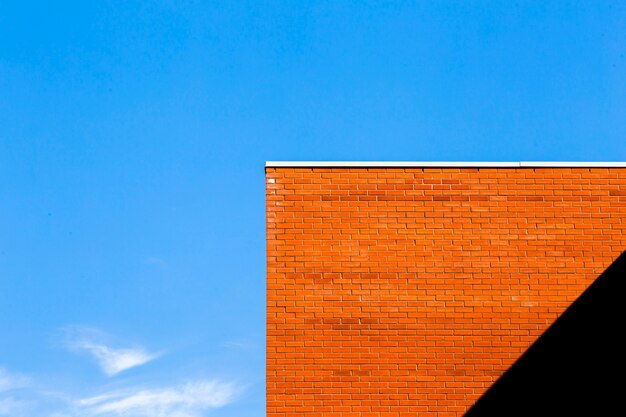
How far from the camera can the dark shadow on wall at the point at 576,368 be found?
12.0m

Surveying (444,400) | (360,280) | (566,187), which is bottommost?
(444,400)

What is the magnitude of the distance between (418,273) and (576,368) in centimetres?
249

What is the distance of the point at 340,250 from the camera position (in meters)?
12.5

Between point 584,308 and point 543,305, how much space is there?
22.2 inches

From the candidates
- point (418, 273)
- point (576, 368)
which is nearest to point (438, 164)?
point (418, 273)

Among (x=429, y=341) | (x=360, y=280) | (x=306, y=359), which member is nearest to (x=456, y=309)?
(x=429, y=341)

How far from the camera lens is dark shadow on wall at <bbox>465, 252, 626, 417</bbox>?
12039mm

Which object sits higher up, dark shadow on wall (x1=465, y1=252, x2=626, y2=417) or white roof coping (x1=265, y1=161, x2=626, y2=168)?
white roof coping (x1=265, y1=161, x2=626, y2=168)

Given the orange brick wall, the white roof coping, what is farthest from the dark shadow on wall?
the white roof coping

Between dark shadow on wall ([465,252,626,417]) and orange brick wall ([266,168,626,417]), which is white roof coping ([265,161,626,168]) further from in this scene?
dark shadow on wall ([465,252,626,417])

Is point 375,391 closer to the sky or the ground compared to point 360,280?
closer to the ground

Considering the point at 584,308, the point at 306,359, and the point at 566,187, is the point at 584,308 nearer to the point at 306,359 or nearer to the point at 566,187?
the point at 566,187

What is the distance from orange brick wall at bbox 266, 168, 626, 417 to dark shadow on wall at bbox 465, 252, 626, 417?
0.17 m

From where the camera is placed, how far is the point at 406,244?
41.0 feet
